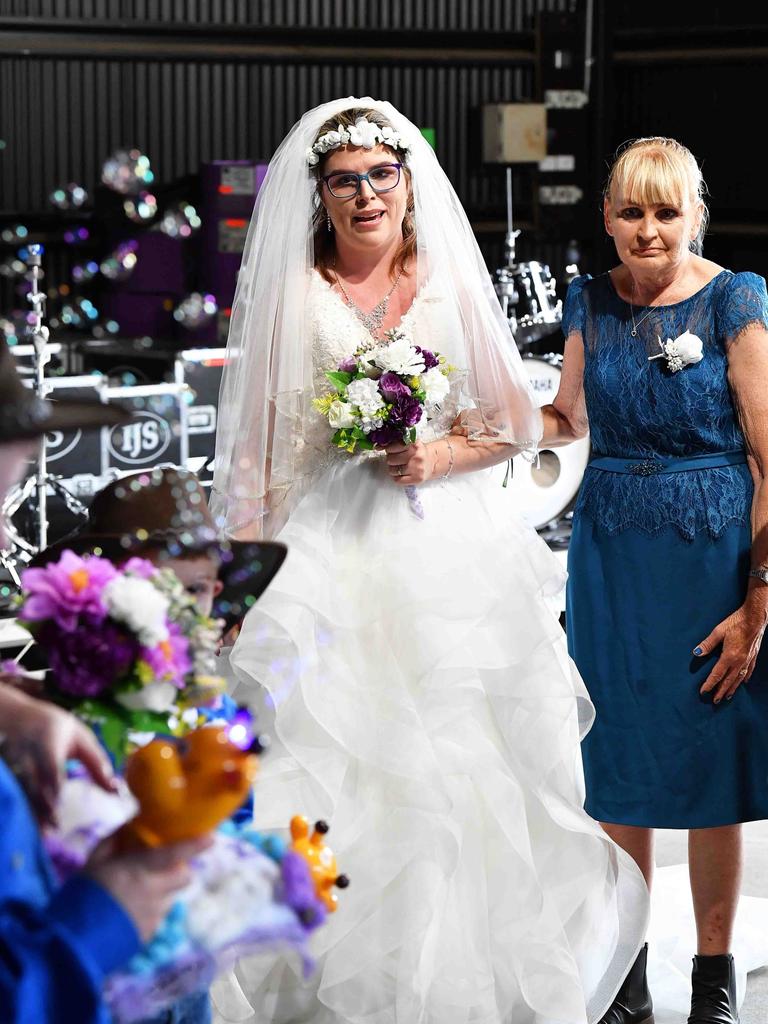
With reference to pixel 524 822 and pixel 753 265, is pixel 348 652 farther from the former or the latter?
pixel 753 265

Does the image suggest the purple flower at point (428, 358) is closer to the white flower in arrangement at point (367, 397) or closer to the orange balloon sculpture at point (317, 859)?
the white flower in arrangement at point (367, 397)

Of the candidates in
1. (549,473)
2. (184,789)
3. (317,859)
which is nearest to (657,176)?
(317,859)

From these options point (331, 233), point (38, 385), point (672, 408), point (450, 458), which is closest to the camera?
point (672, 408)

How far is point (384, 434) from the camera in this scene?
2.64m

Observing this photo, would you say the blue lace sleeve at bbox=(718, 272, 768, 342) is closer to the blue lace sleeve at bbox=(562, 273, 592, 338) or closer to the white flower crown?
the blue lace sleeve at bbox=(562, 273, 592, 338)

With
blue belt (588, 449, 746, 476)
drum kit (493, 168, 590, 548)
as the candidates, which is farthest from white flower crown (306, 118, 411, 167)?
drum kit (493, 168, 590, 548)

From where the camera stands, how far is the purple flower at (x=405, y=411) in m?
2.60

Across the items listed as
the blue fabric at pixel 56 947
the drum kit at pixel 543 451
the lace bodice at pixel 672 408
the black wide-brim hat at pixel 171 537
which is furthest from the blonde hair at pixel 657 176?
the drum kit at pixel 543 451

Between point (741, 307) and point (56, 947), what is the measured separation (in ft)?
6.30

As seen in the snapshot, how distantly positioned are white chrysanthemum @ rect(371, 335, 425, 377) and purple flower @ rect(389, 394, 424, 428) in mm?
45

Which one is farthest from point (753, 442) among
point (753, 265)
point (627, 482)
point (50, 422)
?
point (753, 265)

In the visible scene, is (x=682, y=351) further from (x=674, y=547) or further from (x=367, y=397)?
(x=367, y=397)

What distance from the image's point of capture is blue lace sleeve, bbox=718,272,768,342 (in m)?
2.62

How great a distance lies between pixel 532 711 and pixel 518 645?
0.41 feet
